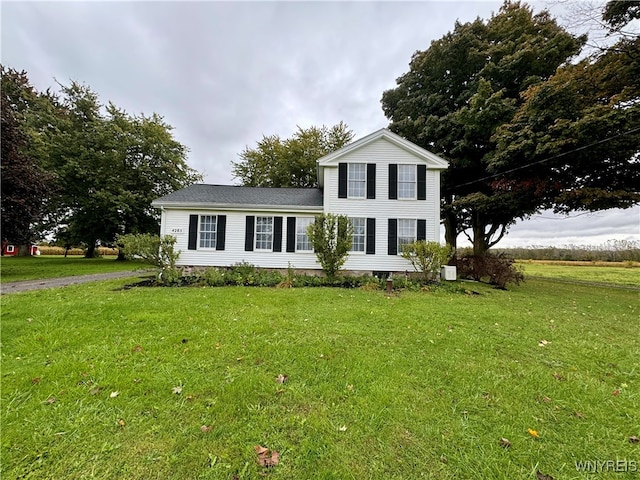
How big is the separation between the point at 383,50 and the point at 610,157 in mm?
11106

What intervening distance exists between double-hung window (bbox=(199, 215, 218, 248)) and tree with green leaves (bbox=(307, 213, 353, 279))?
471 centimetres

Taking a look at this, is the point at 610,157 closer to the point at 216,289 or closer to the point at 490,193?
the point at 490,193

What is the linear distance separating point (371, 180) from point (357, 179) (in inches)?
26.1

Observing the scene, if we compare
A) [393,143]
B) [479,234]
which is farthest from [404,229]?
[479,234]

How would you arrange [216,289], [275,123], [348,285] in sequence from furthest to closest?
1. [275,123]
2. [348,285]
3. [216,289]

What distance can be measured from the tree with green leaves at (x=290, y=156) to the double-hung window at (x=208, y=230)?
1405 centimetres

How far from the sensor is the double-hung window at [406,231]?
12.4m

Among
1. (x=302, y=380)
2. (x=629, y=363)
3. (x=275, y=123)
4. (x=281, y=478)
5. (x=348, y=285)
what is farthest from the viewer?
(x=275, y=123)

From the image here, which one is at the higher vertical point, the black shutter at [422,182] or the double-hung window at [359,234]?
the black shutter at [422,182]

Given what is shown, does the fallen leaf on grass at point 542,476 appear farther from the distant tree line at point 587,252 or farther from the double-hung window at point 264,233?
the distant tree line at point 587,252

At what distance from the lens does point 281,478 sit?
2.05m

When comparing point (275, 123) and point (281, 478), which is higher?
point (275, 123)

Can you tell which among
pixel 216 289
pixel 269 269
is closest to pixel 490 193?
pixel 269 269

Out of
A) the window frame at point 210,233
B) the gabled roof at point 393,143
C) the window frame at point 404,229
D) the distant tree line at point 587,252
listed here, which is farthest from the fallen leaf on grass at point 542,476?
the distant tree line at point 587,252
